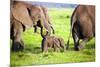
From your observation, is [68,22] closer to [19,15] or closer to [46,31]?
[46,31]

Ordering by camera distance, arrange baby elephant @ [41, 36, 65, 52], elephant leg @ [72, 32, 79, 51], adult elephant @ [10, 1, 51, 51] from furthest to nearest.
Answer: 1. elephant leg @ [72, 32, 79, 51]
2. baby elephant @ [41, 36, 65, 52]
3. adult elephant @ [10, 1, 51, 51]

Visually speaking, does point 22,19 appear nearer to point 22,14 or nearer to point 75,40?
point 22,14

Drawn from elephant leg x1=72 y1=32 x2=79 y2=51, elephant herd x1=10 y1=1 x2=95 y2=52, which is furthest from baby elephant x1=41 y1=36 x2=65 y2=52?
elephant leg x1=72 y1=32 x2=79 y2=51

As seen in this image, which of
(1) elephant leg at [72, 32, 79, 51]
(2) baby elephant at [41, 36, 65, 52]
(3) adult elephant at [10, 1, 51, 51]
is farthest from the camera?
(1) elephant leg at [72, 32, 79, 51]

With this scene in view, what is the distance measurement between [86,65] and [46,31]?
2.00 feet

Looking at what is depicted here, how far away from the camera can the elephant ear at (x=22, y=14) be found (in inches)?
78.1

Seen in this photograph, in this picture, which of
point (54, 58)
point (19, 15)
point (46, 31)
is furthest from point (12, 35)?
point (54, 58)

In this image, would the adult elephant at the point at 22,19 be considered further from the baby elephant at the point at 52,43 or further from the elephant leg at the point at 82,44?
the elephant leg at the point at 82,44

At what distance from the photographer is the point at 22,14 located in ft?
6.64

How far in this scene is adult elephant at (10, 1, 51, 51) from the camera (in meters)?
1.97

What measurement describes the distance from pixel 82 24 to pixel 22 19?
691mm

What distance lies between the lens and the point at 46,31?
83.6 inches

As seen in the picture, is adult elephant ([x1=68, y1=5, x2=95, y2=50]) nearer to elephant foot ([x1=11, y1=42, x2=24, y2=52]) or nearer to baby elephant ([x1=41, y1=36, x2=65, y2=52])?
baby elephant ([x1=41, y1=36, x2=65, y2=52])

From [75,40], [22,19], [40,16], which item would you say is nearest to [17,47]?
[22,19]
